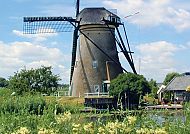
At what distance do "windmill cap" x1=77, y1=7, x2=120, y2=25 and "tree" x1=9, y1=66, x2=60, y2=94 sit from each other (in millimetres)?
9406

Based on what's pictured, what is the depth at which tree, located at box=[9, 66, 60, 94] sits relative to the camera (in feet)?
159

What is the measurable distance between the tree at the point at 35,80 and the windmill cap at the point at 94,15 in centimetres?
941

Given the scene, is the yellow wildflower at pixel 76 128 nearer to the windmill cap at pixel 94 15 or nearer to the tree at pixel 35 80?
the windmill cap at pixel 94 15

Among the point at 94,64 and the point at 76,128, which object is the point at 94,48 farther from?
the point at 76,128

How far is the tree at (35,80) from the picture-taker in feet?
159

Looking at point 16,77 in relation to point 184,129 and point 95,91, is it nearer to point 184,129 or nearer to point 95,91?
point 95,91

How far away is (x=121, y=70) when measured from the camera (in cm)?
4394

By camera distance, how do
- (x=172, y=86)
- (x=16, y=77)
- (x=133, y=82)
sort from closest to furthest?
(x=133, y=82) → (x=16, y=77) → (x=172, y=86)

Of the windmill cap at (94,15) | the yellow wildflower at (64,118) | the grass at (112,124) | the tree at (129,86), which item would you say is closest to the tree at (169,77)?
the windmill cap at (94,15)

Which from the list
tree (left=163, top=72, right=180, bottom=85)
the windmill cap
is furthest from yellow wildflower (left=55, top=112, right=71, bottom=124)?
tree (left=163, top=72, right=180, bottom=85)

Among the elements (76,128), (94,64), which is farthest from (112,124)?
(94,64)

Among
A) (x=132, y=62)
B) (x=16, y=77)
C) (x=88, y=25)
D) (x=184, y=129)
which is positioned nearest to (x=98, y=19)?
(x=88, y=25)

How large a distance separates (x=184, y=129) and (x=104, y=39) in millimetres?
37004

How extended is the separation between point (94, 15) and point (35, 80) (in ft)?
36.7
